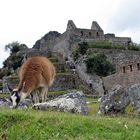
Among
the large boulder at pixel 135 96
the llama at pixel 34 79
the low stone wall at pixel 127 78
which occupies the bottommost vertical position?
the large boulder at pixel 135 96

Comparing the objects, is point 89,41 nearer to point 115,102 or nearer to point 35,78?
point 35,78

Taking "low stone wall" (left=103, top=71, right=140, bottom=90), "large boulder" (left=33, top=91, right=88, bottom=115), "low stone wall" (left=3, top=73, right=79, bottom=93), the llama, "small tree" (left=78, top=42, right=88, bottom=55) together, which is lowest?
"large boulder" (left=33, top=91, right=88, bottom=115)

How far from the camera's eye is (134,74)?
3644 cm

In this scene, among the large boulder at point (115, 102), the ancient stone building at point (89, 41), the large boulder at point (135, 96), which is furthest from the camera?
the ancient stone building at point (89, 41)

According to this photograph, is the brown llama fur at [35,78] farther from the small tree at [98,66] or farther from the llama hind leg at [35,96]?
the small tree at [98,66]

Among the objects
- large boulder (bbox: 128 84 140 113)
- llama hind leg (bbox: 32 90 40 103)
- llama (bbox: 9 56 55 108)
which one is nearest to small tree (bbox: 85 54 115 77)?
llama (bbox: 9 56 55 108)

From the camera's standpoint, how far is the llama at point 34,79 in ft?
49.4

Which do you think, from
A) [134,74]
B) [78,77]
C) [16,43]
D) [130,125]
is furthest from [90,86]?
[130,125]

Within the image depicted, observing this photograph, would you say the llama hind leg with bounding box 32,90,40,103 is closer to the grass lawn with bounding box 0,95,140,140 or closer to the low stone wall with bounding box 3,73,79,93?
the grass lawn with bounding box 0,95,140,140

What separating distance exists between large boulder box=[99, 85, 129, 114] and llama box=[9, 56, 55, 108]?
2.19 metres

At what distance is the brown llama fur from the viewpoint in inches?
602

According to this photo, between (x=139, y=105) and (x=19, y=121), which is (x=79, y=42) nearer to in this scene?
(x=139, y=105)

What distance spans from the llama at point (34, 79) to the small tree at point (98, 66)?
34752 mm

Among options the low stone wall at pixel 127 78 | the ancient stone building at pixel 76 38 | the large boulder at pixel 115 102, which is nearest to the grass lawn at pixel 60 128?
the large boulder at pixel 115 102
